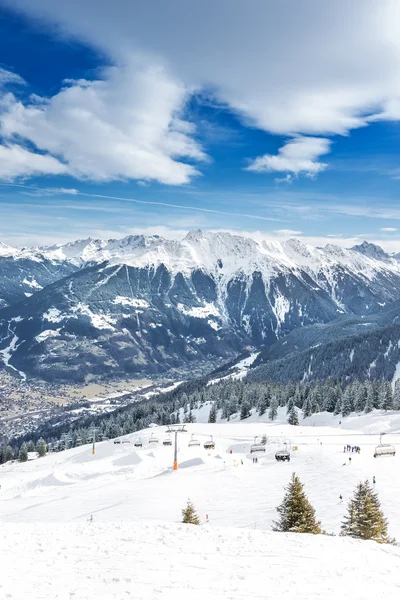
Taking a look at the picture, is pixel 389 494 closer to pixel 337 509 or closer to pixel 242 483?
pixel 337 509

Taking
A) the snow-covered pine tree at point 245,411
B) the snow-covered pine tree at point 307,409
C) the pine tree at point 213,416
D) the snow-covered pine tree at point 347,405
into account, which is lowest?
the pine tree at point 213,416

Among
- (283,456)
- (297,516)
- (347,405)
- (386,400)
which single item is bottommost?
(347,405)

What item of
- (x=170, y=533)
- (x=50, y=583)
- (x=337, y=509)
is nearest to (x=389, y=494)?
(x=337, y=509)

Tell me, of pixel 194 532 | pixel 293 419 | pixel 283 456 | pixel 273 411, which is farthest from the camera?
pixel 273 411

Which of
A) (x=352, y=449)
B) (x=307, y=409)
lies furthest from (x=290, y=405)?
(x=352, y=449)

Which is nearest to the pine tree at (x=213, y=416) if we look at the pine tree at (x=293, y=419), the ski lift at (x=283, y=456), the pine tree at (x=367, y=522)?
the pine tree at (x=293, y=419)

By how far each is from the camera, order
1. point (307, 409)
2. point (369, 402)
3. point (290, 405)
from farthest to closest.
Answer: point (290, 405) < point (307, 409) < point (369, 402)

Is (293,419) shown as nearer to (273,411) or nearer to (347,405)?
(273,411)

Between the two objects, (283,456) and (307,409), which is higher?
(283,456)

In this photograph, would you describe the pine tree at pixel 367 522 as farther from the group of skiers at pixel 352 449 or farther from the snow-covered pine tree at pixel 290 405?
the snow-covered pine tree at pixel 290 405
